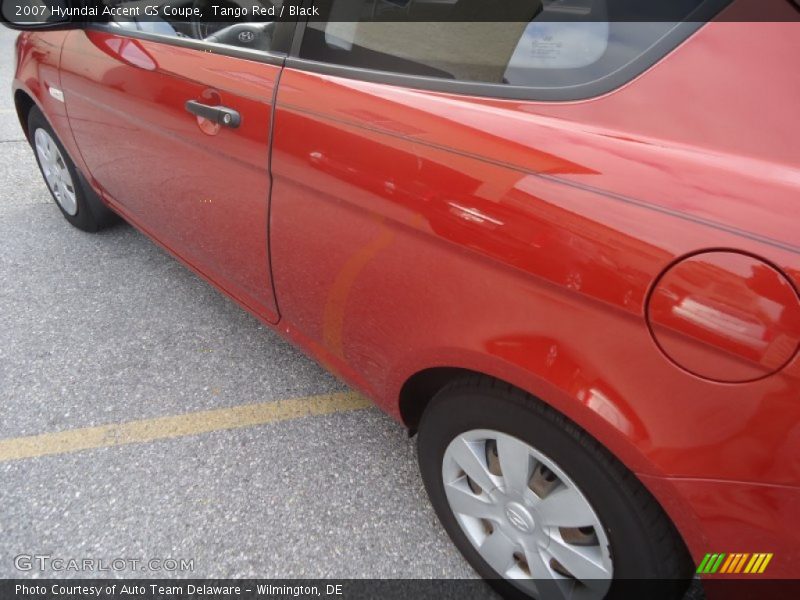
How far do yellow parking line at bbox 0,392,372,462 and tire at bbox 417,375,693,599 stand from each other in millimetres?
757

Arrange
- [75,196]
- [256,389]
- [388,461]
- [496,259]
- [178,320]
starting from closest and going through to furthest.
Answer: [496,259] < [388,461] < [256,389] < [178,320] < [75,196]

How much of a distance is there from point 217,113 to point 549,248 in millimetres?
1239

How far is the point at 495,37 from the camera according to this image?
1.34 meters

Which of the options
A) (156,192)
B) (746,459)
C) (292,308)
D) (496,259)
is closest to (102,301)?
(156,192)

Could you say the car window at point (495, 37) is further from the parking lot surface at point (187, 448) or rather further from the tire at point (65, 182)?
the tire at point (65, 182)

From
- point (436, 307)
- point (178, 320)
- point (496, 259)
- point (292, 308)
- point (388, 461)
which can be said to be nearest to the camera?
point (496, 259)

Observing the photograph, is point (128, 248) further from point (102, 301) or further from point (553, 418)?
point (553, 418)

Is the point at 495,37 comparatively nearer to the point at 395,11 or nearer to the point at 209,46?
the point at 395,11

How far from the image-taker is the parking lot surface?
180cm

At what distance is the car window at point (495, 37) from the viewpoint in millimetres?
1118

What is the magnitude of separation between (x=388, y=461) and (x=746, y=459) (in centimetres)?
134

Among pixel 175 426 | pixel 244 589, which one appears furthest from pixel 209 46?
pixel 244 589

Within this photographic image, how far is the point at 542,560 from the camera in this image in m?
1.47

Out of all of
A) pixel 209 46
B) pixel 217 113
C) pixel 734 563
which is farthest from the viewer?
pixel 209 46
